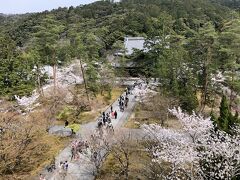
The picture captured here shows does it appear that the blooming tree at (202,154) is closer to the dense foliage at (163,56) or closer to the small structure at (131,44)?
the dense foliage at (163,56)

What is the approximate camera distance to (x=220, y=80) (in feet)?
104

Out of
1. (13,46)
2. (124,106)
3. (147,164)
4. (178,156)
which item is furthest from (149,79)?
(178,156)

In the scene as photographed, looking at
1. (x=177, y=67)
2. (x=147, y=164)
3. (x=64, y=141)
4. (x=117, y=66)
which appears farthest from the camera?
(x=117, y=66)

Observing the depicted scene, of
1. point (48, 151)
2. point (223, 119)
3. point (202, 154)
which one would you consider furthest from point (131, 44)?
point (202, 154)

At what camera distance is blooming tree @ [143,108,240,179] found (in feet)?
50.9

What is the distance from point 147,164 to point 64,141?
25.2 feet

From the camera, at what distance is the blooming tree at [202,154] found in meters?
15.5

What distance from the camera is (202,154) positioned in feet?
53.3

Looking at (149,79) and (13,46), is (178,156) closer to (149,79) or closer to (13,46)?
(149,79)

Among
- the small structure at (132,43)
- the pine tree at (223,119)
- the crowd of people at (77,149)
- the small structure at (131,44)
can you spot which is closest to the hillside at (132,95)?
the pine tree at (223,119)

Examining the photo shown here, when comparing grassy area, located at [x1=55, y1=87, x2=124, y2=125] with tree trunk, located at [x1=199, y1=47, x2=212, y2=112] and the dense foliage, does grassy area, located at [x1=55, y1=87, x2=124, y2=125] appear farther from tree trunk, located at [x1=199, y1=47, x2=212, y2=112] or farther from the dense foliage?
tree trunk, located at [x1=199, y1=47, x2=212, y2=112]

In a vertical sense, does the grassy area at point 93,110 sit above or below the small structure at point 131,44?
below

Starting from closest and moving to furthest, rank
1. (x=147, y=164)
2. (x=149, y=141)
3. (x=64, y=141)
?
(x=147, y=164)
(x=149, y=141)
(x=64, y=141)

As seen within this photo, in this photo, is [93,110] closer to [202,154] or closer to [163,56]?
[163,56]
